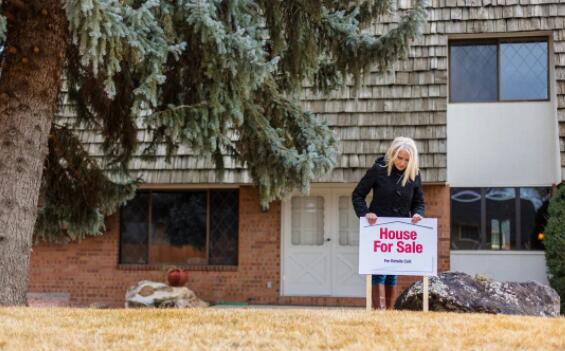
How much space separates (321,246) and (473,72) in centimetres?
401

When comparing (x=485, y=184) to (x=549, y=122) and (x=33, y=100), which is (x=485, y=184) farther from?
(x=33, y=100)

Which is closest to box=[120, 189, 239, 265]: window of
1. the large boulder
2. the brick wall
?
the brick wall

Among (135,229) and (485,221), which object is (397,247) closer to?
(485,221)

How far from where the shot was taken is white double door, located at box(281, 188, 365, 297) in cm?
1302

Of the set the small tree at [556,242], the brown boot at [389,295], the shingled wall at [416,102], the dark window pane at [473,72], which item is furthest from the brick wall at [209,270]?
the brown boot at [389,295]

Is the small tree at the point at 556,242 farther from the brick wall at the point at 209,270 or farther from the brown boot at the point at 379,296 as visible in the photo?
the brown boot at the point at 379,296

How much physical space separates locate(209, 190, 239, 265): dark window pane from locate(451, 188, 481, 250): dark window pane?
3.79 meters

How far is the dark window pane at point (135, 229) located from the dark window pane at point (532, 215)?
6.63 metres

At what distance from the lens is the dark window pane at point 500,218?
12609 millimetres

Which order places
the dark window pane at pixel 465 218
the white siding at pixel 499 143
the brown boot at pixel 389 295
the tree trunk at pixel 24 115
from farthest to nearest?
the dark window pane at pixel 465 218 < the white siding at pixel 499 143 < the tree trunk at pixel 24 115 < the brown boot at pixel 389 295

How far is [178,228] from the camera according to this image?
1361 centimetres

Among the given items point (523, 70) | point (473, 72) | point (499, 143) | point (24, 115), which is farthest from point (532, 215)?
point (24, 115)

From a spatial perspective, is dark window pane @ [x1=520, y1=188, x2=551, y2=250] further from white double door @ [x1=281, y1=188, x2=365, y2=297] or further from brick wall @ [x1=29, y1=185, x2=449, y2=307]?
white double door @ [x1=281, y1=188, x2=365, y2=297]

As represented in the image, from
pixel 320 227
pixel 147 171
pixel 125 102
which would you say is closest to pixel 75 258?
pixel 147 171
